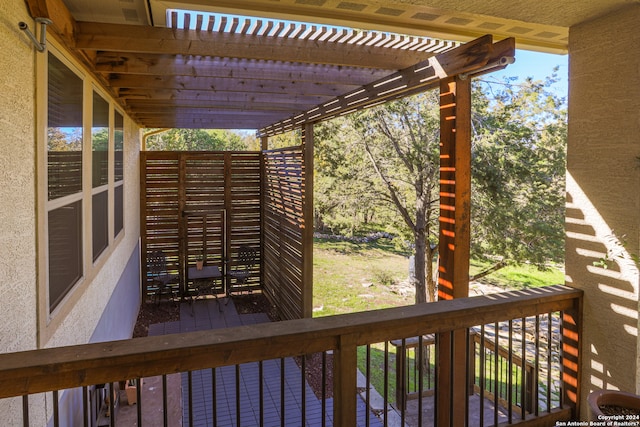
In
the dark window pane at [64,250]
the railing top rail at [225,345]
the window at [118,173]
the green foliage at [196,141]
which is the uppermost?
the green foliage at [196,141]

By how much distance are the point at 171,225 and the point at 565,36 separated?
6779 mm

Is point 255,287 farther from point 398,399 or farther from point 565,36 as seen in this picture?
point 565,36

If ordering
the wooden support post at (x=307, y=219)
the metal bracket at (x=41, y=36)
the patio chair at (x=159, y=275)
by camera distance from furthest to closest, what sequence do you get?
1. the patio chair at (x=159, y=275)
2. the wooden support post at (x=307, y=219)
3. the metal bracket at (x=41, y=36)

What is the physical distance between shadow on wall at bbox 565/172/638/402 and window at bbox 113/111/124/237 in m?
4.07

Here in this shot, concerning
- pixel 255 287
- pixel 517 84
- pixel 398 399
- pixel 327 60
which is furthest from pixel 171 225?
pixel 517 84

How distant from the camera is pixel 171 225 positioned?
7953 millimetres

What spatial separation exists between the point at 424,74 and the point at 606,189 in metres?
1.41

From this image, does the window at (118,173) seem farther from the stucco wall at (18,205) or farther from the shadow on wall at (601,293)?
the shadow on wall at (601,293)

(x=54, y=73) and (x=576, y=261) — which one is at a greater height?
(x=54, y=73)

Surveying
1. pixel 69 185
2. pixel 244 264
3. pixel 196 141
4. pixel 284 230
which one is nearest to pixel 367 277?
pixel 244 264

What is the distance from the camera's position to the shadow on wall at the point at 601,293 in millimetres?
2021

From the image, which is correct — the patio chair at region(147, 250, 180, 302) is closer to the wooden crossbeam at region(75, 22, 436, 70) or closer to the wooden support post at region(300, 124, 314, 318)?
the wooden support post at region(300, 124, 314, 318)

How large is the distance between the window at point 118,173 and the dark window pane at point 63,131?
1.76 metres

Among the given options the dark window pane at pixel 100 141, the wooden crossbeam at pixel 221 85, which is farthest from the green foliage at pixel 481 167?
the dark window pane at pixel 100 141
